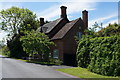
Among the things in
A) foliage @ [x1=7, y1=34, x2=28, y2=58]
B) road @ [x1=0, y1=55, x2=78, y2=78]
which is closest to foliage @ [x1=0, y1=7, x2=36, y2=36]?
foliage @ [x1=7, y1=34, x2=28, y2=58]

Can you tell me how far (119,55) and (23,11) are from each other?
50.1m

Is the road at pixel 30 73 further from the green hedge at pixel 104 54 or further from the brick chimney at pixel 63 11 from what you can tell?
the brick chimney at pixel 63 11

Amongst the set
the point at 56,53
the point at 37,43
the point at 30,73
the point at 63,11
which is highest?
the point at 63,11

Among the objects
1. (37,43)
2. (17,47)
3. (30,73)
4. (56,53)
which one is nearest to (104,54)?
(30,73)

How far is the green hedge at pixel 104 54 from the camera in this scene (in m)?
13.4

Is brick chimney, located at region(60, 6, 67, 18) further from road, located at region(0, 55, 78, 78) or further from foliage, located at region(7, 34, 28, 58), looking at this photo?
foliage, located at region(7, 34, 28, 58)

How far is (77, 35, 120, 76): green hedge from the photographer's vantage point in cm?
1343

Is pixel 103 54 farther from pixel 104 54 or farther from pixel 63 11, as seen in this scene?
pixel 63 11

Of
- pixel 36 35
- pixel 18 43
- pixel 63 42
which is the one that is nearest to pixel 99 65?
pixel 63 42

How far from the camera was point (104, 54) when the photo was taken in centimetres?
1484

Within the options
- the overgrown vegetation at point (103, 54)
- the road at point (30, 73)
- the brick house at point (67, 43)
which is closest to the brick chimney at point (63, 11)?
the brick house at point (67, 43)

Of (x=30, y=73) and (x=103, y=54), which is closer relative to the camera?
(x=30, y=73)

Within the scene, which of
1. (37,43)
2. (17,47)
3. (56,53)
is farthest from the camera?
(17,47)

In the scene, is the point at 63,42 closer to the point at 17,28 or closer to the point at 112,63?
the point at 112,63
